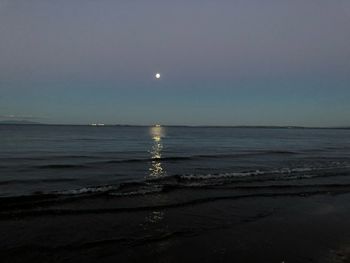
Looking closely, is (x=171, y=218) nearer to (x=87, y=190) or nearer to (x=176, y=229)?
(x=176, y=229)

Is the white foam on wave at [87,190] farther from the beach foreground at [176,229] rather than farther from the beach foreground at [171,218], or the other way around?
the beach foreground at [176,229]

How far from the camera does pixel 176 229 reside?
11.3 metres

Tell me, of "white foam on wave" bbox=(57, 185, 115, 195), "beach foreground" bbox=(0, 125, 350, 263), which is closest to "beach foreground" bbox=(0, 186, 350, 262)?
"beach foreground" bbox=(0, 125, 350, 263)

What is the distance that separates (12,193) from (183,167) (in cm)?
1381

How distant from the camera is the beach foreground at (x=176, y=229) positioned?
30.0ft

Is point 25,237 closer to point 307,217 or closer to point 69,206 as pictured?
point 69,206

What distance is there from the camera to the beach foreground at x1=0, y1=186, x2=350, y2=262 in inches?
360

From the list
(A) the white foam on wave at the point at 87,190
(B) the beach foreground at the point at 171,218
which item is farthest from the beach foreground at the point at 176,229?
(A) the white foam on wave at the point at 87,190

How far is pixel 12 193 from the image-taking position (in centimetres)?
1628

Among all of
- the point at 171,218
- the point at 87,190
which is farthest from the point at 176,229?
the point at 87,190

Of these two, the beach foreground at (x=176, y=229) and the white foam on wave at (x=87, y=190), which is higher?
the white foam on wave at (x=87, y=190)

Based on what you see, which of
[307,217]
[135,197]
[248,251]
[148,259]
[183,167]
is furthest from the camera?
[183,167]

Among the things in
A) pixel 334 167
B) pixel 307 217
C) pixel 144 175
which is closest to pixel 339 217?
pixel 307 217

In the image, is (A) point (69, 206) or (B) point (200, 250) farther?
(A) point (69, 206)
